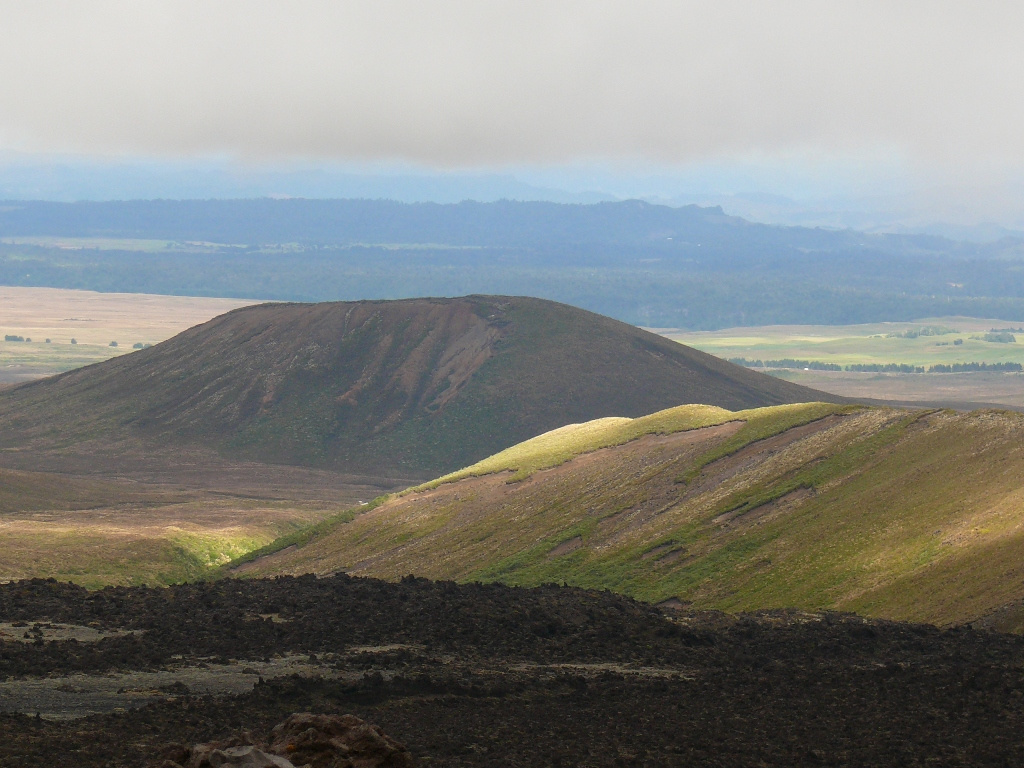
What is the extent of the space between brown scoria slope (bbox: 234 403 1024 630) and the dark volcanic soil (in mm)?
5475

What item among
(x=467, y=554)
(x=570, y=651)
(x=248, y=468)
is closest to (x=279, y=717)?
(x=570, y=651)

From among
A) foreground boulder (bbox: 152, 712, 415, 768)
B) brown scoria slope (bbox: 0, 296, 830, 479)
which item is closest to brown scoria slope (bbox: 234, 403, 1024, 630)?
foreground boulder (bbox: 152, 712, 415, 768)

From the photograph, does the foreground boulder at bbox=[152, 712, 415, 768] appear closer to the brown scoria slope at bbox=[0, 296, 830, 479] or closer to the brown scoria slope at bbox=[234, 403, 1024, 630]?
the brown scoria slope at bbox=[234, 403, 1024, 630]

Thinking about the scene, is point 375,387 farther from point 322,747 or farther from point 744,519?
point 322,747

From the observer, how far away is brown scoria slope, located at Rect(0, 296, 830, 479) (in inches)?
5581

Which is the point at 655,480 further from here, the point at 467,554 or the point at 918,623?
the point at 918,623

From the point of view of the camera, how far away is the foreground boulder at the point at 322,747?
22.9 meters

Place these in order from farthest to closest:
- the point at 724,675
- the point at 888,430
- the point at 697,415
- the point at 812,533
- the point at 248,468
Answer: the point at 248,468, the point at 697,415, the point at 888,430, the point at 812,533, the point at 724,675

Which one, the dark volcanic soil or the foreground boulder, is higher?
the foreground boulder

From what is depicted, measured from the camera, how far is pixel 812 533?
187 ft

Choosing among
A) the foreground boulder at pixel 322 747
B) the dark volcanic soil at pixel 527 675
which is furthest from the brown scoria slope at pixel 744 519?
the foreground boulder at pixel 322 747

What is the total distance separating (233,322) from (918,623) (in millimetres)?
139064

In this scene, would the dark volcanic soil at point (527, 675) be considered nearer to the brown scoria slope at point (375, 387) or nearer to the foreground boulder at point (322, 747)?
the foreground boulder at point (322, 747)

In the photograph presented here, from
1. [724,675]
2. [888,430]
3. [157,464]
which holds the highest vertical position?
[888,430]
